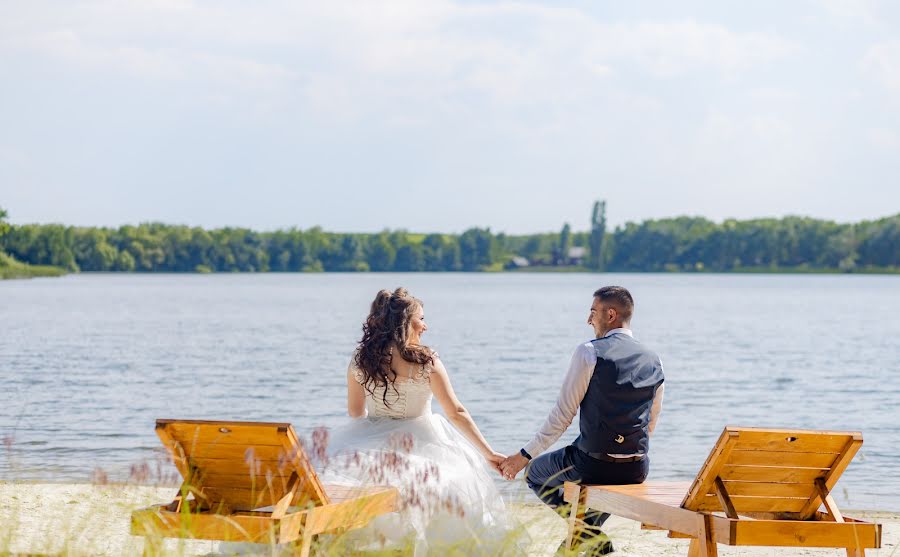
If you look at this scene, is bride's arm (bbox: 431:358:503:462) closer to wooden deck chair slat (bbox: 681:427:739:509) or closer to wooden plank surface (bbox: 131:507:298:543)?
wooden deck chair slat (bbox: 681:427:739:509)

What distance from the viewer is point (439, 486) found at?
5906mm

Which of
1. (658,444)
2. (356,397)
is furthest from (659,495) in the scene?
(658,444)

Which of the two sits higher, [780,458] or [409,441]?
[780,458]

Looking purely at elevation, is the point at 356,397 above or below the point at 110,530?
above

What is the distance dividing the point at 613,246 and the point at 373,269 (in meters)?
32.4

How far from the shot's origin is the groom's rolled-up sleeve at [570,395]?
225 inches

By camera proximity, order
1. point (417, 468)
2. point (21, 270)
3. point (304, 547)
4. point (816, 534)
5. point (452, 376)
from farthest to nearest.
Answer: point (21, 270) < point (452, 376) < point (417, 468) < point (816, 534) < point (304, 547)

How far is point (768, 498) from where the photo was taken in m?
5.11

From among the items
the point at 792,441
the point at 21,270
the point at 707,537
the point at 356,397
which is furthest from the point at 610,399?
the point at 21,270

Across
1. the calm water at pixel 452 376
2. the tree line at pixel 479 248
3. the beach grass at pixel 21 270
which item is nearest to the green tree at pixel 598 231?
the tree line at pixel 479 248

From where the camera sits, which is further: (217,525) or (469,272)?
(469,272)

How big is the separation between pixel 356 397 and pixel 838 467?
2.51m

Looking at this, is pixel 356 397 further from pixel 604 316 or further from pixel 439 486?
pixel 604 316

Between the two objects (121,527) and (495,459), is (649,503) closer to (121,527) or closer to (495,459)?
(495,459)
